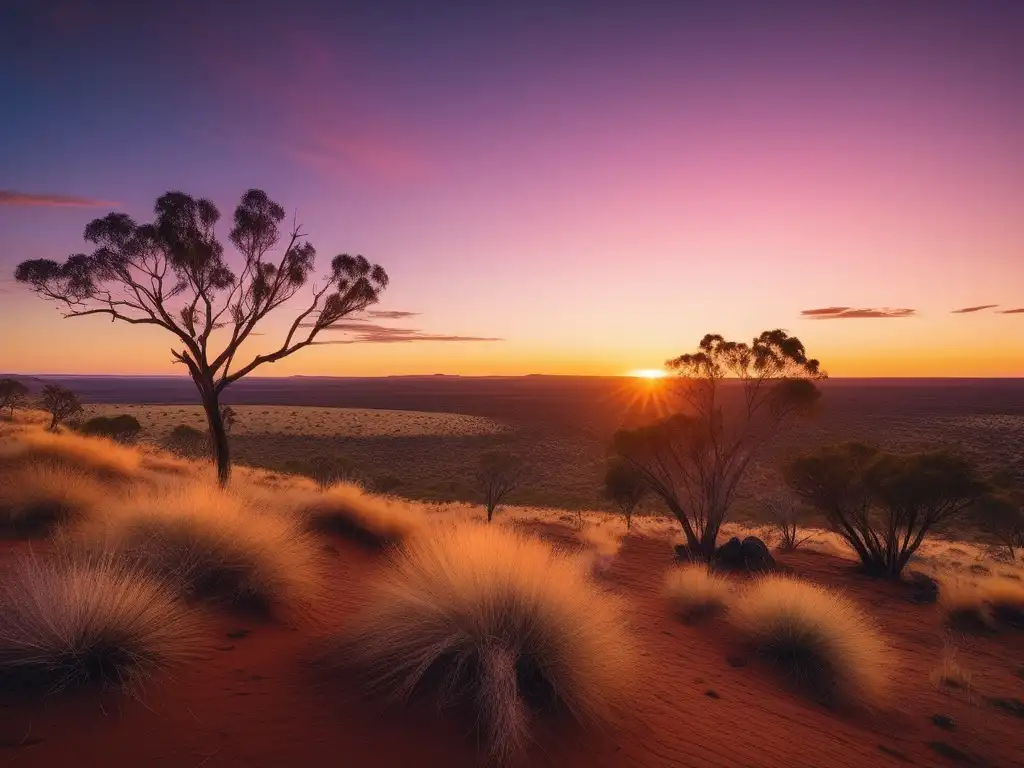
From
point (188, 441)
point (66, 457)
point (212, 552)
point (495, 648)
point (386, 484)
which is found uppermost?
point (66, 457)

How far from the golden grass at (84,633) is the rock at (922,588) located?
18327 mm

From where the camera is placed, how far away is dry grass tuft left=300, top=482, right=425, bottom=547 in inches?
488

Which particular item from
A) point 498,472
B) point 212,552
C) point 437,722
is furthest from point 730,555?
point 498,472

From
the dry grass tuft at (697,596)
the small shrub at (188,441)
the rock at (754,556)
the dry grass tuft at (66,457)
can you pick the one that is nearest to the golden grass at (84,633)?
the dry grass tuft at (697,596)

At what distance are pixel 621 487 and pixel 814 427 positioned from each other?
55.4 m

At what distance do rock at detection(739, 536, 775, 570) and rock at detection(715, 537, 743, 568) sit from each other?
0.09 metres

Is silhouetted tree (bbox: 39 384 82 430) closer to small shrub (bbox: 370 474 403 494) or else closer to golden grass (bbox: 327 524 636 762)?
small shrub (bbox: 370 474 403 494)

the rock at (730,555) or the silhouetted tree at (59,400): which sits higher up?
the silhouetted tree at (59,400)

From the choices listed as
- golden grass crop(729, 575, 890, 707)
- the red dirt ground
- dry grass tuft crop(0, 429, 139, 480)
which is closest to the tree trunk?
dry grass tuft crop(0, 429, 139, 480)

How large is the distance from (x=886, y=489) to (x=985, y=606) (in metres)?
5.37

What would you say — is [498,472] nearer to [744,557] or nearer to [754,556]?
[744,557]

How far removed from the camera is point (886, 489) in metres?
18.4

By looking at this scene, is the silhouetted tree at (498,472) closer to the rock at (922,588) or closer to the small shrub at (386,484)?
the small shrub at (386,484)

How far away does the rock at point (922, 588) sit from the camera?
50.0 feet
